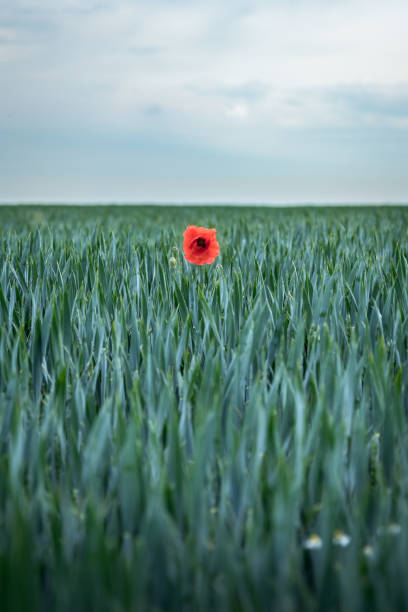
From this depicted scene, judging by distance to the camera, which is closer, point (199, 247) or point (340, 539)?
point (340, 539)

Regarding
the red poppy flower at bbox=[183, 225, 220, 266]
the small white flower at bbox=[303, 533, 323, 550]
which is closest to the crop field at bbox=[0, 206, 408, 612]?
the small white flower at bbox=[303, 533, 323, 550]

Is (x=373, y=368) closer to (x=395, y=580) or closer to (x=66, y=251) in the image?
(x=395, y=580)

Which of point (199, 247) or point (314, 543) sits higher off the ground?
point (199, 247)

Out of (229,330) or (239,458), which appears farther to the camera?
(229,330)

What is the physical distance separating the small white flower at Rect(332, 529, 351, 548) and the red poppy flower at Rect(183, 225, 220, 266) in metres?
1.26

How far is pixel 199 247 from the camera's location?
1.86m

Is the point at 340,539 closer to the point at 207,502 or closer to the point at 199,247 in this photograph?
the point at 207,502

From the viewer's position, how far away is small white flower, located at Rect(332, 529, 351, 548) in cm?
64

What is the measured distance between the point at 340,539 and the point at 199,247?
4.40 feet

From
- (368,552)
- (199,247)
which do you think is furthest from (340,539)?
(199,247)

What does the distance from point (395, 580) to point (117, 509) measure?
0.38m

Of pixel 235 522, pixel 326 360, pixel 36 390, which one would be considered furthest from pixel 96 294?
pixel 235 522

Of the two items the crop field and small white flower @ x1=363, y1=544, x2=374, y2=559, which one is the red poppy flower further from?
small white flower @ x1=363, y1=544, x2=374, y2=559

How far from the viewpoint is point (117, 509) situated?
2.40 feet
